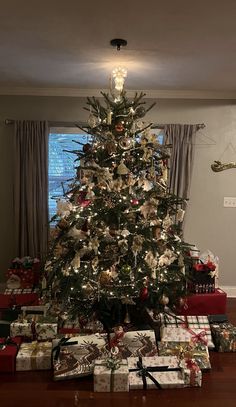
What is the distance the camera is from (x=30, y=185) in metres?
4.21

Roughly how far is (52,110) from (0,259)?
192 centimetres

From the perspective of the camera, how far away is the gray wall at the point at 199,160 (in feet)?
14.0

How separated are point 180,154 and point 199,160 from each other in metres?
0.28

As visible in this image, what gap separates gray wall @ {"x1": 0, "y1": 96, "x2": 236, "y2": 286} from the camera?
4.26 m

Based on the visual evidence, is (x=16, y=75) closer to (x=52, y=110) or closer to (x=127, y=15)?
(x=52, y=110)

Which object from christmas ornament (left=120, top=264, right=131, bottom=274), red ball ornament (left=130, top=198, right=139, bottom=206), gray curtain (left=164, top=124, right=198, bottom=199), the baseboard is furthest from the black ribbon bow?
the baseboard

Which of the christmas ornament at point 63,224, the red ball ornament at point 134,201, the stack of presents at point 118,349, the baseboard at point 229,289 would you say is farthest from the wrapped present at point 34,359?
A: the baseboard at point 229,289

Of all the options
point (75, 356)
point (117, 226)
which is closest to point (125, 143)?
point (117, 226)

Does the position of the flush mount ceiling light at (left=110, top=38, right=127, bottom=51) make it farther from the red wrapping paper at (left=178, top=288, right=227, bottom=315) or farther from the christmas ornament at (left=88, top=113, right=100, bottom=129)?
the red wrapping paper at (left=178, top=288, right=227, bottom=315)

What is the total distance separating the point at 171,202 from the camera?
2.95 m

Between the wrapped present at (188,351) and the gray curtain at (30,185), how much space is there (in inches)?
80.2

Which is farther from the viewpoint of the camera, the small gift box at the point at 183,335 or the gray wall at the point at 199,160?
the gray wall at the point at 199,160

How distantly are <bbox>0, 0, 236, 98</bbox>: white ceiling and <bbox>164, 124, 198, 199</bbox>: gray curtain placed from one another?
0.46 m

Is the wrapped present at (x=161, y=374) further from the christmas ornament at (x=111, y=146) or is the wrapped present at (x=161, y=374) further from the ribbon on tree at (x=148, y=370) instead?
the christmas ornament at (x=111, y=146)
